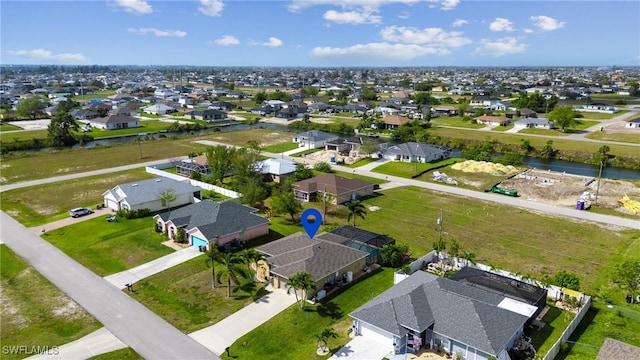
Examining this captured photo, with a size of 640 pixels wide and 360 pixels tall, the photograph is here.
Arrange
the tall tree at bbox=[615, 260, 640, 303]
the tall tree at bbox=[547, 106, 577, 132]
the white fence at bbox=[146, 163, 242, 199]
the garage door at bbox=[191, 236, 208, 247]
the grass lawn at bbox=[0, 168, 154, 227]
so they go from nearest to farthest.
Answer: the tall tree at bbox=[615, 260, 640, 303], the garage door at bbox=[191, 236, 208, 247], the grass lawn at bbox=[0, 168, 154, 227], the white fence at bbox=[146, 163, 242, 199], the tall tree at bbox=[547, 106, 577, 132]

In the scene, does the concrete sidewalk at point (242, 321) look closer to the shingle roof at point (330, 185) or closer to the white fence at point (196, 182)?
the shingle roof at point (330, 185)

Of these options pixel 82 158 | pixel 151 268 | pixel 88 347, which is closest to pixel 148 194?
pixel 151 268

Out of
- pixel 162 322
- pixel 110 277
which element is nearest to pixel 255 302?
pixel 162 322

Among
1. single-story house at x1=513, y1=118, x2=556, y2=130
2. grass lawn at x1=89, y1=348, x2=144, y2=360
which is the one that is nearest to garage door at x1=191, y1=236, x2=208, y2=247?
Result: grass lawn at x1=89, y1=348, x2=144, y2=360

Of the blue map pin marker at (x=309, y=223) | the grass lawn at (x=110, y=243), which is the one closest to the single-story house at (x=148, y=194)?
the grass lawn at (x=110, y=243)

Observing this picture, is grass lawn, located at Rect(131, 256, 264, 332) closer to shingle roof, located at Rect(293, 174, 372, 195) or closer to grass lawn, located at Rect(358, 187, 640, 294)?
grass lawn, located at Rect(358, 187, 640, 294)

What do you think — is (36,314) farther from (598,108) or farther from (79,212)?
(598,108)
